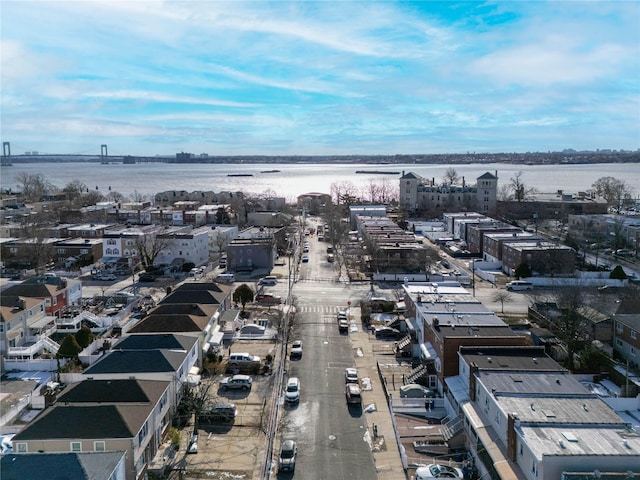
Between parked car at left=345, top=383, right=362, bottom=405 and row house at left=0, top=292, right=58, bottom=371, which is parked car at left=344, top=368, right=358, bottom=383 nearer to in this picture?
parked car at left=345, top=383, right=362, bottom=405

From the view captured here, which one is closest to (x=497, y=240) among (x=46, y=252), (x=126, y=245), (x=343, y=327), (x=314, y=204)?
(x=343, y=327)

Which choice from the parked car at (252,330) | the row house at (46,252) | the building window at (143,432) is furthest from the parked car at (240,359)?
the row house at (46,252)

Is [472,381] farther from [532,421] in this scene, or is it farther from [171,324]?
[171,324]

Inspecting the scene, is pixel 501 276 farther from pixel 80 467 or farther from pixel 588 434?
pixel 80 467

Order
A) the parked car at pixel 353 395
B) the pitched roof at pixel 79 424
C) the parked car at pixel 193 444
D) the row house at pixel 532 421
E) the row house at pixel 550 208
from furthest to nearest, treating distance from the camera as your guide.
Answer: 1. the row house at pixel 550 208
2. the parked car at pixel 353 395
3. the parked car at pixel 193 444
4. the pitched roof at pixel 79 424
5. the row house at pixel 532 421

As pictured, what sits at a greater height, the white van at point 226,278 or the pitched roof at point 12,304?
the pitched roof at point 12,304

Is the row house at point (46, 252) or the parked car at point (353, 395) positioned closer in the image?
the parked car at point (353, 395)

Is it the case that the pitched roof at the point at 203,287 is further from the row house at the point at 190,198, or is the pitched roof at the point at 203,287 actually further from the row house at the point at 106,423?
the row house at the point at 190,198
